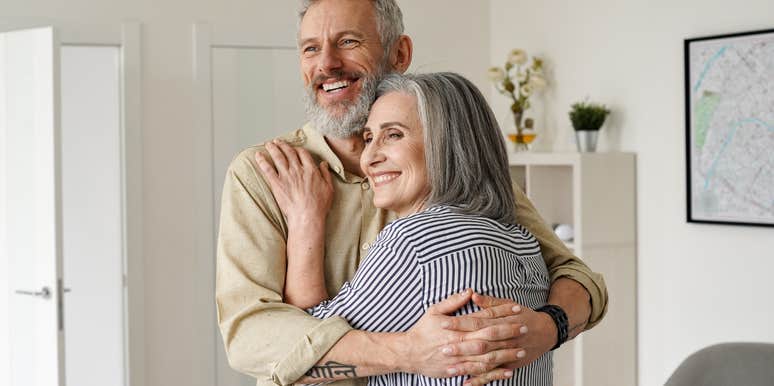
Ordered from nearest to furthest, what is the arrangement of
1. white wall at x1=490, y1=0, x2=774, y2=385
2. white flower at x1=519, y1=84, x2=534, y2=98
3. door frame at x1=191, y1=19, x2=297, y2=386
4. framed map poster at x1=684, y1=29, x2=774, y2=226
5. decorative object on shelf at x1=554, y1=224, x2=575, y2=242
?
framed map poster at x1=684, y1=29, x2=774, y2=226, white wall at x1=490, y1=0, x2=774, y2=385, decorative object on shelf at x1=554, y1=224, x2=575, y2=242, door frame at x1=191, y1=19, x2=297, y2=386, white flower at x1=519, y1=84, x2=534, y2=98

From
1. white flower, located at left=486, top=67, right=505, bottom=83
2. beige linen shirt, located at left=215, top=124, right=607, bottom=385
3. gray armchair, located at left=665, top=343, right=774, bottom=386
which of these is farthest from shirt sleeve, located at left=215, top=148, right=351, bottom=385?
white flower, located at left=486, top=67, right=505, bottom=83

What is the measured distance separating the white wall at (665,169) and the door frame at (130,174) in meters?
2.11

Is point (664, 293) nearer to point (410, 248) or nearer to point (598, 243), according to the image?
point (598, 243)

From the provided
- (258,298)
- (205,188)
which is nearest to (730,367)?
(258,298)

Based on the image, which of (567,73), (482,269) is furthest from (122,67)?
(482,269)

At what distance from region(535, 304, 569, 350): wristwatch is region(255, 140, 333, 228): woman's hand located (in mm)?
473

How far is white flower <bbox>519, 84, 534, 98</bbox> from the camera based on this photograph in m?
4.62

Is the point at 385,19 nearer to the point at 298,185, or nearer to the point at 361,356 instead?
the point at 298,185

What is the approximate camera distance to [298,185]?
6.09 ft

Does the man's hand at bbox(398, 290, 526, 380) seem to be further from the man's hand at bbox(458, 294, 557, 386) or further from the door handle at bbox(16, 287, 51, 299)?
the door handle at bbox(16, 287, 51, 299)

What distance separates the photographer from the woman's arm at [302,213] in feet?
5.83

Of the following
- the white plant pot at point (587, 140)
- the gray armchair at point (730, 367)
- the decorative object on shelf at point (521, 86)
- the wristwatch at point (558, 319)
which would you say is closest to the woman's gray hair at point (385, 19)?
the wristwatch at point (558, 319)

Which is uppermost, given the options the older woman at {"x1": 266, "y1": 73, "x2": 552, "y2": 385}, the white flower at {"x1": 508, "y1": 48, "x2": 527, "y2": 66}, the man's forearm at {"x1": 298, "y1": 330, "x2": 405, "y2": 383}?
the white flower at {"x1": 508, "y1": 48, "x2": 527, "y2": 66}

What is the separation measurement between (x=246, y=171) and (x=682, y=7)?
2.70 meters
